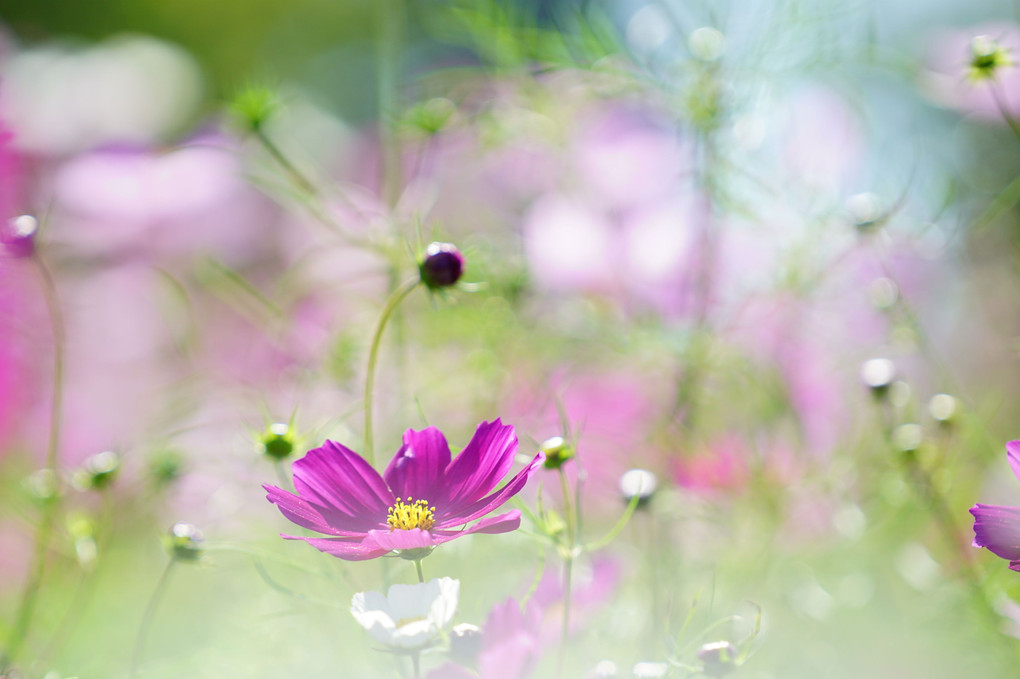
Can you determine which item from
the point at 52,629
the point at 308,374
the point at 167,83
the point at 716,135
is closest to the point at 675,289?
the point at 716,135

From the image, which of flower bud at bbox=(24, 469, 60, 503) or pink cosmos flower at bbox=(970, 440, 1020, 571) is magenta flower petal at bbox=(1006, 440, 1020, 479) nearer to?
pink cosmos flower at bbox=(970, 440, 1020, 571)

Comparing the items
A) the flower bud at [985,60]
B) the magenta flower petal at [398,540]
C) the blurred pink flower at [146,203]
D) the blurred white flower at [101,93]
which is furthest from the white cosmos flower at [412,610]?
the blurred white flower at [101,93]

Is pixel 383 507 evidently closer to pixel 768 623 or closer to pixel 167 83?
pixel 768 623

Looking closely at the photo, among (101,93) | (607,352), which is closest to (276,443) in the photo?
(607,352)

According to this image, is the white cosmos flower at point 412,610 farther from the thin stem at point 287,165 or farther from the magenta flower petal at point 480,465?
the thin stem at point 287,165

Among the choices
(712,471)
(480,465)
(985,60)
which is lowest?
(712,471)

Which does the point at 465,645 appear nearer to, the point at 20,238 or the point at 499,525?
the point at 499,525

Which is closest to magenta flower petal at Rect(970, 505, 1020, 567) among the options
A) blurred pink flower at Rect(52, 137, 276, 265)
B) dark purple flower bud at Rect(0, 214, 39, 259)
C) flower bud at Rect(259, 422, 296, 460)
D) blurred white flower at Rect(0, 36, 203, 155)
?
flower bud at Rect(259, 422, 296, 460)
